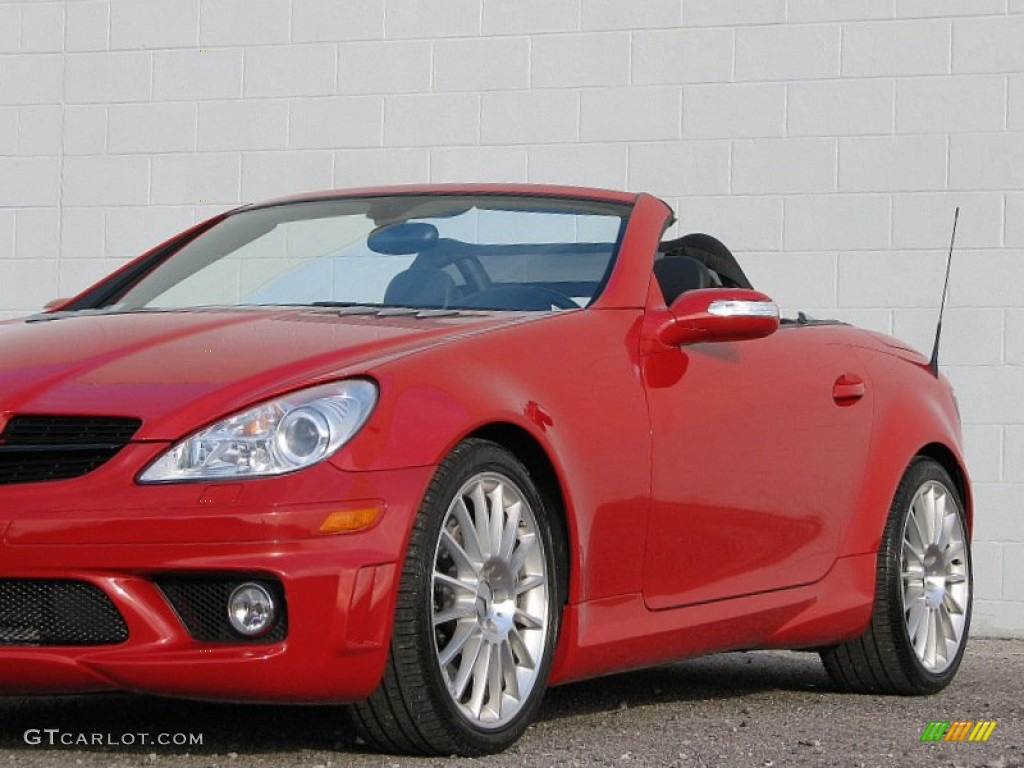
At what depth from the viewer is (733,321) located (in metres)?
5.06

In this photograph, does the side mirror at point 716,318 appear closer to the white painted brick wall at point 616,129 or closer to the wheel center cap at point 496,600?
the wheel center cap at point 496,600

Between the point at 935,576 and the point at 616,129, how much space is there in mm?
3363

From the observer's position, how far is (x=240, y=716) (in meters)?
5.05

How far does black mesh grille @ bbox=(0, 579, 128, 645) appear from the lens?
3992mm

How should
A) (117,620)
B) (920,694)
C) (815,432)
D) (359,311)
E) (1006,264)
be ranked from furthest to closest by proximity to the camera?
(1006,264) → (920,694) → (815,432) → (359,311) → (117,620)

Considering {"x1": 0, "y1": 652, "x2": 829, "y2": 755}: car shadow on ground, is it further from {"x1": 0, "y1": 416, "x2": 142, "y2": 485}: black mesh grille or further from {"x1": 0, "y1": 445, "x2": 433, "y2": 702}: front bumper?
{"x1": 0, "y1": 416, "x2": 142, "y2": 485}: black mesh grille

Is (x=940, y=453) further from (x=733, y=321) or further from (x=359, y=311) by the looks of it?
(x=359, y=311)

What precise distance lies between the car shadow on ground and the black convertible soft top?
1.20m

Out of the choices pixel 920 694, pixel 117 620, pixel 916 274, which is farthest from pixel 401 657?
pixel 916 274

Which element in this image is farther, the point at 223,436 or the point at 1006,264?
the point at 1006,264

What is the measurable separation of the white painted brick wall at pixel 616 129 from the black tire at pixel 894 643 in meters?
2.53

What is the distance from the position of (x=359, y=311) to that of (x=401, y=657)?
3.50 feet

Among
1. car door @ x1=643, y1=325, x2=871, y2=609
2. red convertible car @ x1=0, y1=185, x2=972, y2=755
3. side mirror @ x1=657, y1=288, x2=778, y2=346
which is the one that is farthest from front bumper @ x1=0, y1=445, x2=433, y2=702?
side mirror @ x1=657, y1=288, x2=778, y2=346

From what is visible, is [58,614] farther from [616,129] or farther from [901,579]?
[616,129]
